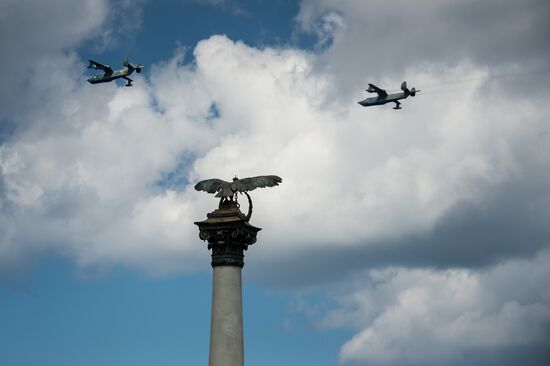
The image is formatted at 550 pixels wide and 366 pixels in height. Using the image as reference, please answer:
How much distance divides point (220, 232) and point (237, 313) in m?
3.25

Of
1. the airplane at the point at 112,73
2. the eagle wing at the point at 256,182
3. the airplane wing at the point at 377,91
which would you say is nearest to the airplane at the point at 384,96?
the airplane wing at the point at 377,91

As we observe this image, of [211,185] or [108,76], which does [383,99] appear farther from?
[211,185]

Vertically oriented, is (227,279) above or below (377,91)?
below

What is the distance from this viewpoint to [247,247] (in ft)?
118

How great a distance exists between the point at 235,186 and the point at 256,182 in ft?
2.90

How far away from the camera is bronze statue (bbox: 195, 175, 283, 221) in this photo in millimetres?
36281

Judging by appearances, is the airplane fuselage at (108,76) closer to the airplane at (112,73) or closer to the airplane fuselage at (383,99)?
the airplane at (112,73)

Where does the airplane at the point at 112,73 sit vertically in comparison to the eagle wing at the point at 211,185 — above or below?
above

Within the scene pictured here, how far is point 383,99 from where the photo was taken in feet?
301

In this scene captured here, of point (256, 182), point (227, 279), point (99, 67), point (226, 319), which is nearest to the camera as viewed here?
point (226, 319)

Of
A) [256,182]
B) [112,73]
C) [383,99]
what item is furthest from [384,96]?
[256,182]

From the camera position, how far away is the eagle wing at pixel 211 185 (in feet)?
120

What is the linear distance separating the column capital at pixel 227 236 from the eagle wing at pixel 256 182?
4.26ft

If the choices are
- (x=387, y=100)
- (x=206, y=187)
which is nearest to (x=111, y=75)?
(x=387, y=100)
